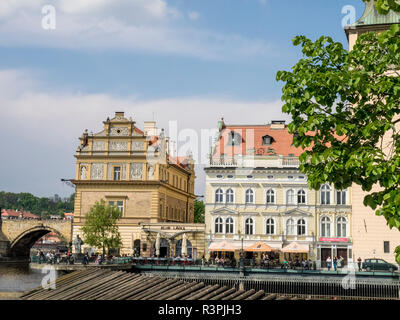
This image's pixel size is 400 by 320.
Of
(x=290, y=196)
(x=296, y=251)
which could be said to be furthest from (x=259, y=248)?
(x=290, y=196)

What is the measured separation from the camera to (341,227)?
48.9 metres

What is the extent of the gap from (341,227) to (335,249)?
2.23 meters

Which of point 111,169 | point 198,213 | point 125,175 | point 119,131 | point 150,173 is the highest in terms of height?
point 119,131

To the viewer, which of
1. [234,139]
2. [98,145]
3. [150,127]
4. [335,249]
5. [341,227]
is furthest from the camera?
[150,127]

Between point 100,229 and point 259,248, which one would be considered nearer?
point 259,248

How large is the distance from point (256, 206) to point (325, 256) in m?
8.27

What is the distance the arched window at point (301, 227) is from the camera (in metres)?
49.6

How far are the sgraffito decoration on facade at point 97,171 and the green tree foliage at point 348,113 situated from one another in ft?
157

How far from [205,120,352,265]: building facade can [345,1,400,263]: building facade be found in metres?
1.17

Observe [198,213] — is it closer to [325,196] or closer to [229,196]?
[229,196]

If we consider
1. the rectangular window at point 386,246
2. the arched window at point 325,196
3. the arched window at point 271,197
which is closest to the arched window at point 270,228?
the arched window at point 271,197

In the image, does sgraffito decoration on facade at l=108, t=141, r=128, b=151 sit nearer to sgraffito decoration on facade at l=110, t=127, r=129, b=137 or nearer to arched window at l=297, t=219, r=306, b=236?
sgraffito decoration on facade at l=110, t=127, r=129, b=137
